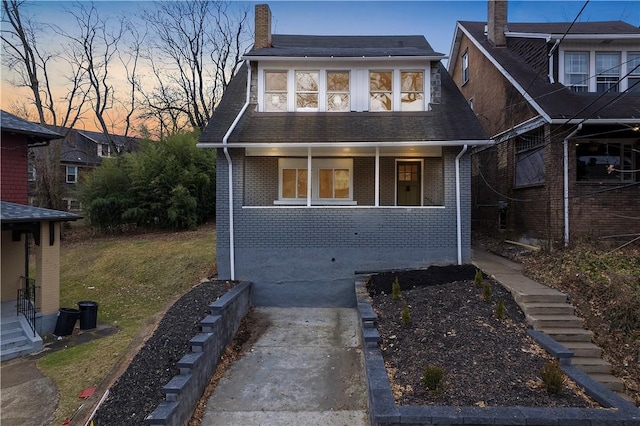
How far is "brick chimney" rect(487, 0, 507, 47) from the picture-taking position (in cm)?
1483

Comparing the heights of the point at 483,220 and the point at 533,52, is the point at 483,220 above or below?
below

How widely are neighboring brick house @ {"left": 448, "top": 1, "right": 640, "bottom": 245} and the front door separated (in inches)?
138

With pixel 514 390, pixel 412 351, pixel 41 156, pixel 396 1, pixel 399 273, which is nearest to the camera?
pixel 514 390

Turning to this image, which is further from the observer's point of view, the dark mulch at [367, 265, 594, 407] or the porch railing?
the porch railing

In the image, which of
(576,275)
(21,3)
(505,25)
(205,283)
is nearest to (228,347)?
(205,283)

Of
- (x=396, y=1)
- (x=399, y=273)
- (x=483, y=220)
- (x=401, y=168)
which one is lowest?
(x=399, y=273)

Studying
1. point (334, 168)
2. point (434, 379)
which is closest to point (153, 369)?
point (434, 379)

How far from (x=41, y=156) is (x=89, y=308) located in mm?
18821

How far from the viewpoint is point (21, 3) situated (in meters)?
21.1

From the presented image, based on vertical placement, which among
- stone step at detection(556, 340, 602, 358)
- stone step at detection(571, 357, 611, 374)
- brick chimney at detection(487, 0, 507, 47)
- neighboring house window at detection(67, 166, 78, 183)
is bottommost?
stone step at detection(571, 357, 611, 374)

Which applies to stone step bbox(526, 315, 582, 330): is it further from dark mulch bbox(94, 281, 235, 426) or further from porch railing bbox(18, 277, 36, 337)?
porch railing bbox(18, 277, 36, 337)

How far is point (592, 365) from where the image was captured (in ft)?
19.5

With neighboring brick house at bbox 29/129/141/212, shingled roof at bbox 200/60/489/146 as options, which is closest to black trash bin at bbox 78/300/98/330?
shingled roof at bbox 200/60/489/146

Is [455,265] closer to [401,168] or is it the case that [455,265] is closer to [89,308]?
[401,168]
